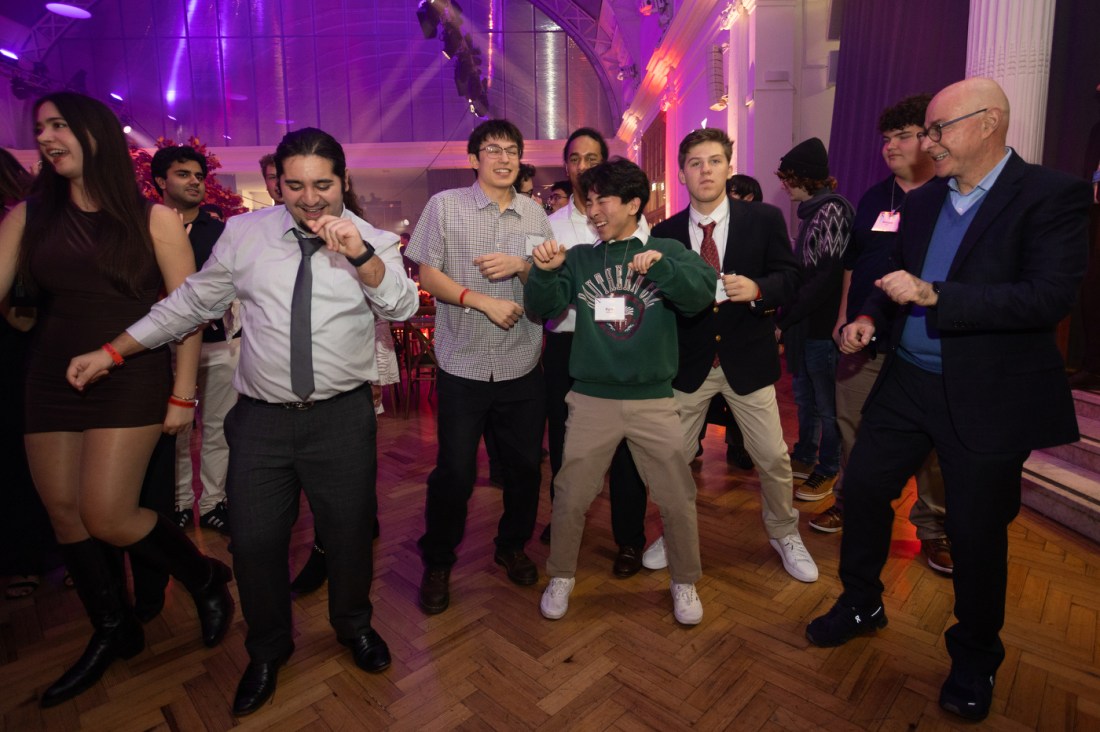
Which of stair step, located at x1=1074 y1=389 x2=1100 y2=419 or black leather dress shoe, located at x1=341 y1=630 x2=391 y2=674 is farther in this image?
stair step, located at x1=1074 y1=389 x2=1100 y2=419

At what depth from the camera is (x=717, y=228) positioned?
2.50 meters

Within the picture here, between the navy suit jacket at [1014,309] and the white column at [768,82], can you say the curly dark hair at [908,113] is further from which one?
the white column at [768,82]

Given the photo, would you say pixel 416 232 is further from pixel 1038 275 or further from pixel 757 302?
pixel 1038 275

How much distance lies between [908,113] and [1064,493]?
2.21m

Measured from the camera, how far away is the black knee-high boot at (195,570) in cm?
205

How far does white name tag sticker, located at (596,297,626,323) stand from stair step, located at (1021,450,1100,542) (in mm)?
2753

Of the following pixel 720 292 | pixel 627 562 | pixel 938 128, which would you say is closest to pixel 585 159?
pixel 720 292

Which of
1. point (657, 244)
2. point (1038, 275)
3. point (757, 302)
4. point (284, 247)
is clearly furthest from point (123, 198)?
point (1038, 275)

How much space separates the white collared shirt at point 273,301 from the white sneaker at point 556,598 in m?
1.15

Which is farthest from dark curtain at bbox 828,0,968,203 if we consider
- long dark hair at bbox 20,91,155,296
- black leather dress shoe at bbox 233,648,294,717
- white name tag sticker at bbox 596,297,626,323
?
black leather dress shoe at bbox 233,648,294,717

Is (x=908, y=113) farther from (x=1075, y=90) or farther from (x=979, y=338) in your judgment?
(x=1075, y=90)

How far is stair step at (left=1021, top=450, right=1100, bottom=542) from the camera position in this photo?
3.02 m

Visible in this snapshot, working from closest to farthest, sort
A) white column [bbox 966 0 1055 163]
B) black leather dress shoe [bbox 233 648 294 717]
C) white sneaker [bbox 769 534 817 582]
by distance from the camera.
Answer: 1. black leather dress shoe [bbox 233 648 294 717]
2. white sneaker [bbox 769 534 817 582]
3. white column [bbox 966 0 1055 163]

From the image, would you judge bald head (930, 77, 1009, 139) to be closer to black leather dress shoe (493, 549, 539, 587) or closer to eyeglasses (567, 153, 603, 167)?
eyeglasses (567, 153, 603, 167)
